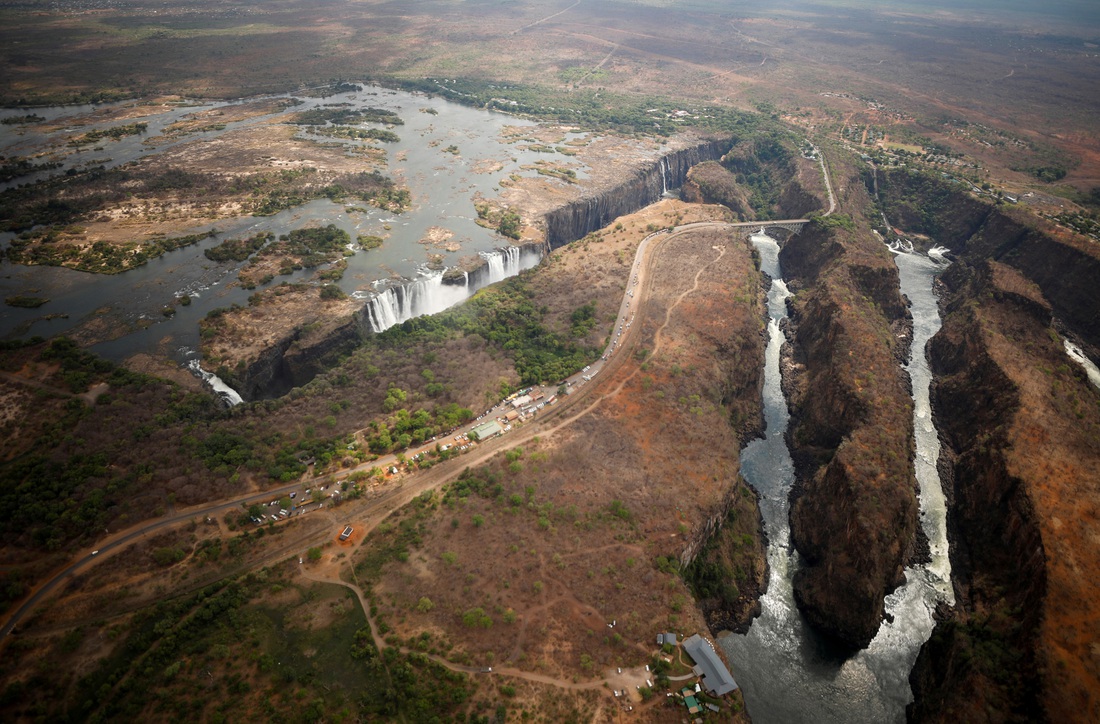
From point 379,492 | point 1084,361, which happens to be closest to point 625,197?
point 1084,361

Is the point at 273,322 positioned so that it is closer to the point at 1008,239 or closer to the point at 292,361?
the point at 292,361

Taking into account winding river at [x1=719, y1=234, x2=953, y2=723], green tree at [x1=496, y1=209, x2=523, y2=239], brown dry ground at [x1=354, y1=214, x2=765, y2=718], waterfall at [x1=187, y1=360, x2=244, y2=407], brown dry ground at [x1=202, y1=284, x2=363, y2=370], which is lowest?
winding river at [x1=719, y1=234, x2=953, y2=723]

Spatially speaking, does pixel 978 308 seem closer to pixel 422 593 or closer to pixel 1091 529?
pixel 1091 529

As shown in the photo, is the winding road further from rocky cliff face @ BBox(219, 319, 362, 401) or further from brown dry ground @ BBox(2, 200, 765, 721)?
rocky cliff face @ BBox(219, 319, 362, 401)

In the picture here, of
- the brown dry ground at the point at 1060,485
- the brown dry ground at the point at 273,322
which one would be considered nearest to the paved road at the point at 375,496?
the brown dry ground at the point at 273,322

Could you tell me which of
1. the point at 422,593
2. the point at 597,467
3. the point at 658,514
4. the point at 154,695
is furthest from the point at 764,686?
the point at 154,695

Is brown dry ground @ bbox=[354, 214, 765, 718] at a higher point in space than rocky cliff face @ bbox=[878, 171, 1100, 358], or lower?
lower

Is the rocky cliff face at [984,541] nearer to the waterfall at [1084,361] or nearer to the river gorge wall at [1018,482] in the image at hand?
the river gorge wall at [1018,482]

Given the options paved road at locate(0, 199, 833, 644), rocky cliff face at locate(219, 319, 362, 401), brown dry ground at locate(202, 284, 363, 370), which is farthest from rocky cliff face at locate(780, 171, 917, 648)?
Result: brown dry ground at locate(202, 284, 363, 370)
